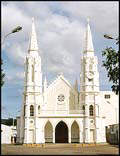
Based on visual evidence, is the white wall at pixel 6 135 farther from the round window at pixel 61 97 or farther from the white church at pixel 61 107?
the round window at pixel 61 97

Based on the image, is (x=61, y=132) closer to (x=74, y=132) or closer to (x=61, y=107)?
(x=74, y=132)

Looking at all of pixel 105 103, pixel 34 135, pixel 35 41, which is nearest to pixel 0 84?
→ pixel 34 135

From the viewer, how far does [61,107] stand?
69.9m

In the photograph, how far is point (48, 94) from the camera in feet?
232

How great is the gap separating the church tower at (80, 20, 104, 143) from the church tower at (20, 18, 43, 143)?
27.5 feet

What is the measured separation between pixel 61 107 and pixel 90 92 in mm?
6384

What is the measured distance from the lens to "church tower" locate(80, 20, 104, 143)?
65.6 m

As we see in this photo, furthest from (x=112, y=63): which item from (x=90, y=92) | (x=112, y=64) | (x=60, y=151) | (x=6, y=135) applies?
(x=6, y=135)

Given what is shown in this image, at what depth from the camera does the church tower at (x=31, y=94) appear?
6600 cm

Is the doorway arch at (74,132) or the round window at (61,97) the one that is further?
the round window at (61,97)

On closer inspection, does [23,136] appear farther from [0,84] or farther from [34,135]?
[0,84]

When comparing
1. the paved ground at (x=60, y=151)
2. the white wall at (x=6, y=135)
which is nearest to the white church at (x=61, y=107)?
the white wall at (x=6, y=135)

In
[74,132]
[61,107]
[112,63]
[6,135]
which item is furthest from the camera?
[6,135]

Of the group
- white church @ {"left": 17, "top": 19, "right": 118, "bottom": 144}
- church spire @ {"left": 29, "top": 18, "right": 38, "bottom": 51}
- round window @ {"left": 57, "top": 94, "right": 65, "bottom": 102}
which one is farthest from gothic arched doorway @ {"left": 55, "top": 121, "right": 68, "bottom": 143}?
church spire @ {"left": 29, "top": 18, "right": 38, "bottom": 51}
